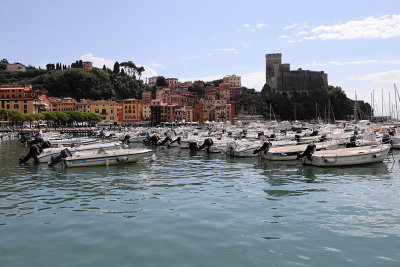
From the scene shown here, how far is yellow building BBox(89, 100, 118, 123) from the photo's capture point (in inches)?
4680

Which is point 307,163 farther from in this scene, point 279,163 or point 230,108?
point 230,108

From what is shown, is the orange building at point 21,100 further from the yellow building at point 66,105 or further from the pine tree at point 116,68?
the pine tree at point 116,68

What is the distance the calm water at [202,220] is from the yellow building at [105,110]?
10399cm

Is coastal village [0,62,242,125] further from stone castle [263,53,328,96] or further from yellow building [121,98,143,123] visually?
stone castle [263,53,328,96]

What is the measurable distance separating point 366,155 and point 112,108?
4214 inches

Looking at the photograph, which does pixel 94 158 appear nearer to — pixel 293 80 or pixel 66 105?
pixel 66 105

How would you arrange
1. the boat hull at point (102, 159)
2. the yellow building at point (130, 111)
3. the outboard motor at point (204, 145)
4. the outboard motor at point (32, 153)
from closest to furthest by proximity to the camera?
the boat hull at point (102, 159), the outboard motor at point (32, 153), the outboard motor at point (204, 145), the yellow building at point (130, 111)

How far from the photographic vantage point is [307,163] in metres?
20.6

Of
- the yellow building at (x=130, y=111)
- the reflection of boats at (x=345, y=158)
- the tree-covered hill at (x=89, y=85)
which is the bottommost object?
the reflection of boats at (x=345, y=158)

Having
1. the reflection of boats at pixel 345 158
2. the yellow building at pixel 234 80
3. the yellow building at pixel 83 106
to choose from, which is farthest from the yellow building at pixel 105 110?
the reflection of boats at pixel 345 158

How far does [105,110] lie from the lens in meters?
119

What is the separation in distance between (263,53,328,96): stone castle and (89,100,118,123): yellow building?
74.0m

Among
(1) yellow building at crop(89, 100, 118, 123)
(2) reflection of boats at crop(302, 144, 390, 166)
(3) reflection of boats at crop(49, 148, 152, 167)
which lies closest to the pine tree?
(1) yellow building at crop(89, 100, 118, 123)

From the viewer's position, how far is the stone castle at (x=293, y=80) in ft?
519
